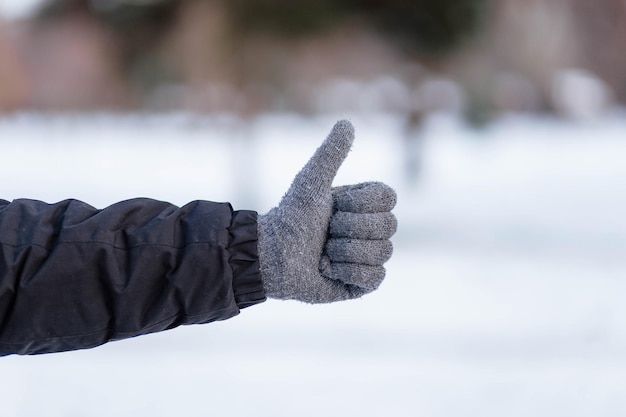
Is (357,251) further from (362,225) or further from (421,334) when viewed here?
(421,334)

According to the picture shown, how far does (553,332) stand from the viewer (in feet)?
9.95

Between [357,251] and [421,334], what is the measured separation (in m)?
1.76

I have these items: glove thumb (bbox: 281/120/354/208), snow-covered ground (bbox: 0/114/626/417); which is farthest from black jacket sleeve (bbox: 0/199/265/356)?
snow-covered ground (bbox: 0/114/626/417)

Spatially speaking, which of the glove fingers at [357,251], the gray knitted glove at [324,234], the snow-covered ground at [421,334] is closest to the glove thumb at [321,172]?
the gray knitted glove at [324,234]

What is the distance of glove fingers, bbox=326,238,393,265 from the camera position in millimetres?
1360

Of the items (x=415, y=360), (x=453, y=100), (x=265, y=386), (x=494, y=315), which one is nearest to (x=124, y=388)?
(x=265, y=386)

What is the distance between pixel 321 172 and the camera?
1.39m

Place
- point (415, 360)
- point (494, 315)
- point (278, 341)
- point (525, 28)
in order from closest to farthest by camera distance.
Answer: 1. point (415, 360)
2. point (278, 341)
3. point (494, 315)
4. point (525, 28)

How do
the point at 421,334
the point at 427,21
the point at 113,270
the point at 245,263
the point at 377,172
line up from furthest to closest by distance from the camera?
the point at 377,172 < the point at 427,21 < the point at 421,334 < the point at 245,263 < the point at 113,270

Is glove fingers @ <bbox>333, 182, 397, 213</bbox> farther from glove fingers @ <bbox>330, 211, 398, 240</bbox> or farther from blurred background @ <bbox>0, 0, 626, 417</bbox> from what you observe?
blurred background @ <bbox>0, 0, 626, 417</bbox>

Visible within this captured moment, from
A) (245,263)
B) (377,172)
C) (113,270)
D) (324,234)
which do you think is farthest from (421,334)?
(377,172)

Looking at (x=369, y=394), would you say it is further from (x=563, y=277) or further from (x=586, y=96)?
(x=586, y=96)

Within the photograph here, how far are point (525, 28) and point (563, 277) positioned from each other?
217cm

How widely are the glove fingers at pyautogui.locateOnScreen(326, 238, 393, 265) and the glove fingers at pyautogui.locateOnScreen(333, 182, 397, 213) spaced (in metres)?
0.07
